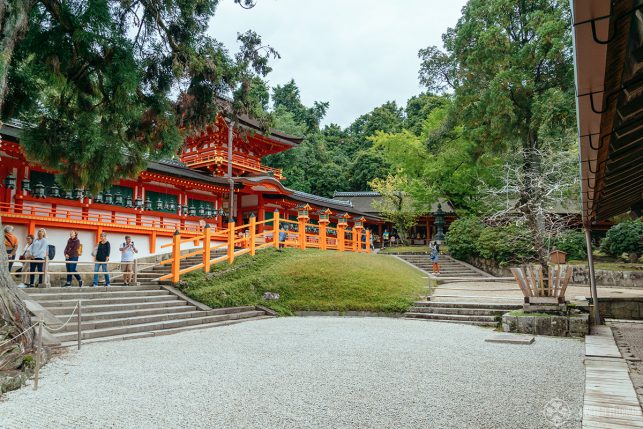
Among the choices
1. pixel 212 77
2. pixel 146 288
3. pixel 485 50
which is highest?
pixel 485 50

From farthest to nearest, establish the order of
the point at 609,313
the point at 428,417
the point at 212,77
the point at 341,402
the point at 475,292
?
1. the point at 475,292
2. the point at 609,313
3. the point at 212,77
4. the point at 341,402
5. the point at 428,417

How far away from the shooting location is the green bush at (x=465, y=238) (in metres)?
21.5

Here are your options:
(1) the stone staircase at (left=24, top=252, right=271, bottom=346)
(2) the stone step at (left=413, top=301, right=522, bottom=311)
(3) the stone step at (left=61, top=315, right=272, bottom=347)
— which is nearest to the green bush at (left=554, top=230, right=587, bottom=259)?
(2) the stone step at (left=413, top=301, right=522, bottom=311)

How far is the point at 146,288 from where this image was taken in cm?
1088

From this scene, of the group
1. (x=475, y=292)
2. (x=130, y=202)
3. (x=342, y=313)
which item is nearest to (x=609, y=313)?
(x=475, y=292)

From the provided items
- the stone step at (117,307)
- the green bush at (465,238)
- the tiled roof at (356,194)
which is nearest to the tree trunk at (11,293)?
the stone step at (117,307)

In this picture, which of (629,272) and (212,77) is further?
(629,272)

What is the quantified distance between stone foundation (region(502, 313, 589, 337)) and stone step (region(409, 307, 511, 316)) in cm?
146

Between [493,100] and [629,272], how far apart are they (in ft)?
29.1

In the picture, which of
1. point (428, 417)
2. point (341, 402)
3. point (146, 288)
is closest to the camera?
point (428, 417)

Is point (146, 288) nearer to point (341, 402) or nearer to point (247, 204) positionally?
point (341, 402)

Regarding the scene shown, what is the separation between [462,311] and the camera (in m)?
10.4

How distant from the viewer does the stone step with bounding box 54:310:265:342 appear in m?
7.42

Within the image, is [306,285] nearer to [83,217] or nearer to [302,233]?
[302,233]
